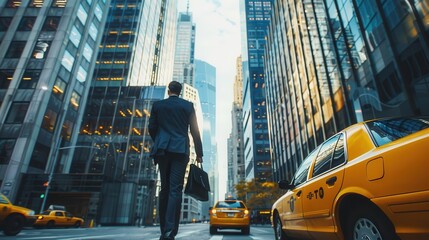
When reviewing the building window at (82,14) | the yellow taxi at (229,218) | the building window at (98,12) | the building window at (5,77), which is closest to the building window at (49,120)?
the building window at (5,77)

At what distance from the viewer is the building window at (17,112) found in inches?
1027

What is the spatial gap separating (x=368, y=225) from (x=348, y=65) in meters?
20.4

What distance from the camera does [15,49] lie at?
29391 mm

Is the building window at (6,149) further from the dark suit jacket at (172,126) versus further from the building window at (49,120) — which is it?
the dark suit jacket at (172,126)

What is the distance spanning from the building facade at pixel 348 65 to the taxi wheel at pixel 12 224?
1795cm

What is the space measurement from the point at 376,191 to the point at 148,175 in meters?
41.2

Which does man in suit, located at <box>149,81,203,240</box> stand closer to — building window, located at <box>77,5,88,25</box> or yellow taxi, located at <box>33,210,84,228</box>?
yellow taxi, located at <box>33,210,84,228</box>

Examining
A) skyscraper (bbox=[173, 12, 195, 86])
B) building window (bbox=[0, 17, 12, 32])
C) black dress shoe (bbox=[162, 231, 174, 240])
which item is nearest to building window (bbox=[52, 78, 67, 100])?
building window (bbox=[0, 17, 12, 32])

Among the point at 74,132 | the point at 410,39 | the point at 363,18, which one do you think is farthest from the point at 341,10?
the point at 74,132

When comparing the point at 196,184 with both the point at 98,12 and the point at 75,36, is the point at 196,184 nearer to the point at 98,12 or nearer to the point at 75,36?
the point at 75,36

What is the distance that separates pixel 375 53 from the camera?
16.3m

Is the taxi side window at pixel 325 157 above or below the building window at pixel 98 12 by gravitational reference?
below

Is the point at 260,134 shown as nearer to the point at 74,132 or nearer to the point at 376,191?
the point at 74,132

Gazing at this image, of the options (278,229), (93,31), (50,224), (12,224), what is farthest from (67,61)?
(278,229)
